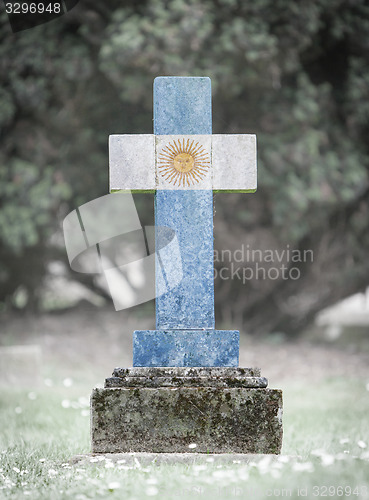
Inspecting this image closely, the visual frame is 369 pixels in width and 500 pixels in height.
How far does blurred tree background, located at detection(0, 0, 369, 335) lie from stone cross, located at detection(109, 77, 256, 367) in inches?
160

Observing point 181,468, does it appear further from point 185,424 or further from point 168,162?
point 168,162

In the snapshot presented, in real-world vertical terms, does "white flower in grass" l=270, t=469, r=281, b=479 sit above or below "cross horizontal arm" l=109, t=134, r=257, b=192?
below

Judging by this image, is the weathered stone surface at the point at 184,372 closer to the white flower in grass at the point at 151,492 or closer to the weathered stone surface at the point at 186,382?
the weathered stone surface at the point at 186,382

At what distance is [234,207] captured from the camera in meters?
9.34

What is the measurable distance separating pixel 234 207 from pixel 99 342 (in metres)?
3.06

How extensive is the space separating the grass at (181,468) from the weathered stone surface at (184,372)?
20.0 inches

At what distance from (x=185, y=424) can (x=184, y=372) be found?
1.01ft

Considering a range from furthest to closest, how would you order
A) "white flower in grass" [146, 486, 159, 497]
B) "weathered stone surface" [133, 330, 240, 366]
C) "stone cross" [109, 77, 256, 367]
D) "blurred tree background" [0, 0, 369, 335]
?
"blurred tree background" [0, 0, 369, 335] → "stone cross" [109, 77, 256, 367] → "weathered stone surface" [133, 330, 240, 366] → "white flower in grass" [146, 486, 159, 497]

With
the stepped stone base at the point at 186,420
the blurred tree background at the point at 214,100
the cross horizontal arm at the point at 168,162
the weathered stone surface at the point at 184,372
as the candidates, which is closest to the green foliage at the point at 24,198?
the blurred tree background at the point at 214,100

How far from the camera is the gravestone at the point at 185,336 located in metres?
3.46

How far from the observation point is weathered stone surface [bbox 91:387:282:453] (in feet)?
11.3

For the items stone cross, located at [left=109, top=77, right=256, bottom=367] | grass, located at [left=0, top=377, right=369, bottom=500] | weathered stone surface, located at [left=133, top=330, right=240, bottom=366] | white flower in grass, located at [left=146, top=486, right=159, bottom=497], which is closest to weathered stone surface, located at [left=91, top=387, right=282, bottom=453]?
grass, located at [left=0, top=377, right=369, bottom=500]

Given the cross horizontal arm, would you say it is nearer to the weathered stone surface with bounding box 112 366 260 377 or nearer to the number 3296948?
the weathered stone surface with bounding box 112 366 260 377

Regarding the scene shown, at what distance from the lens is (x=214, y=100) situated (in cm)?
864
